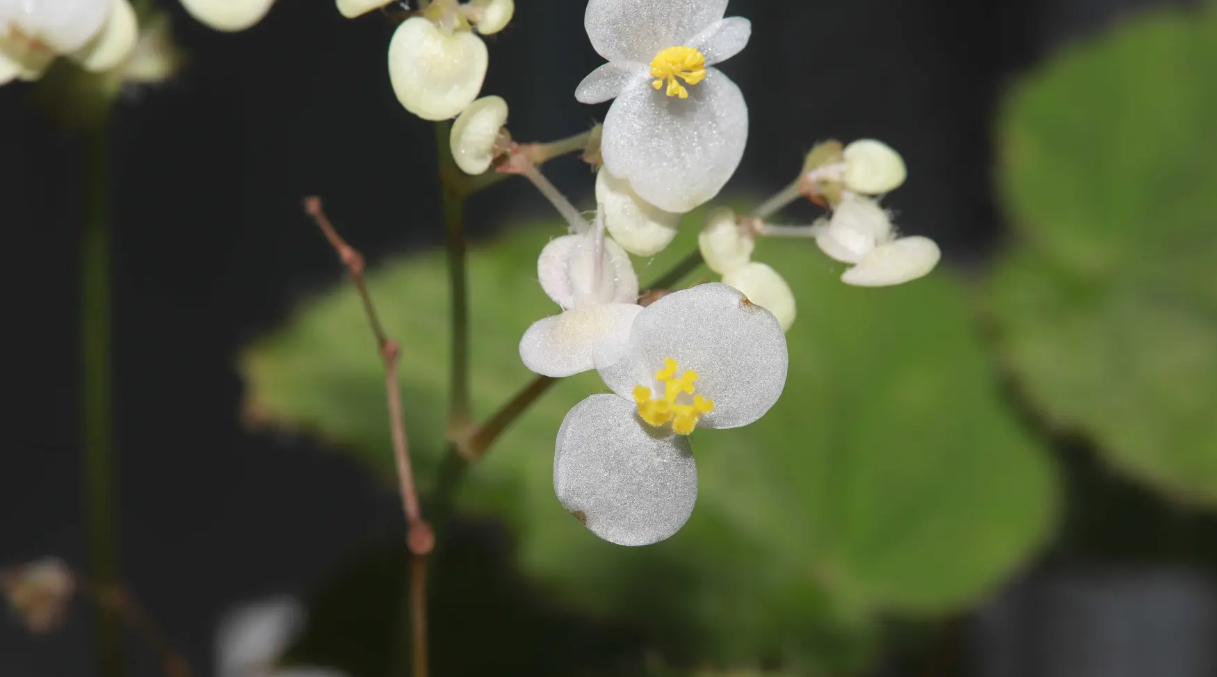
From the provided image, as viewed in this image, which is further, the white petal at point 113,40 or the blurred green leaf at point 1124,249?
the blurred green leaf at point 1124,249

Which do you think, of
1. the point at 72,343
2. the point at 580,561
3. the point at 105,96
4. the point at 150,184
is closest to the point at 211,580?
the point at 72,343

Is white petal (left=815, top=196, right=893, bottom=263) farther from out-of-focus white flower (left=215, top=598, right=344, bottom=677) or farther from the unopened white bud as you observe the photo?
out-of-focus white flower (left=215, top=598, right=344, bottom=677)

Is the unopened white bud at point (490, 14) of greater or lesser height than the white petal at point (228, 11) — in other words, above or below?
below

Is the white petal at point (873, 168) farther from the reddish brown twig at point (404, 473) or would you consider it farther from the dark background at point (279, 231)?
the dark background at point (279, 231)

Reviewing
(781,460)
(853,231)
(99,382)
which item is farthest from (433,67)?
(781,460)

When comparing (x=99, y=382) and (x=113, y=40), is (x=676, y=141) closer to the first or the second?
(x=113, y=40)

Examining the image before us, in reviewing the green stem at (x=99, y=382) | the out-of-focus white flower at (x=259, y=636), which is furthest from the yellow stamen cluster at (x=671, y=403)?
the out-of-focus white flower at (x=259, y=636)

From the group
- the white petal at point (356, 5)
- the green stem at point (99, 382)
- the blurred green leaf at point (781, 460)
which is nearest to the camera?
the white petal at point (356, 5)
